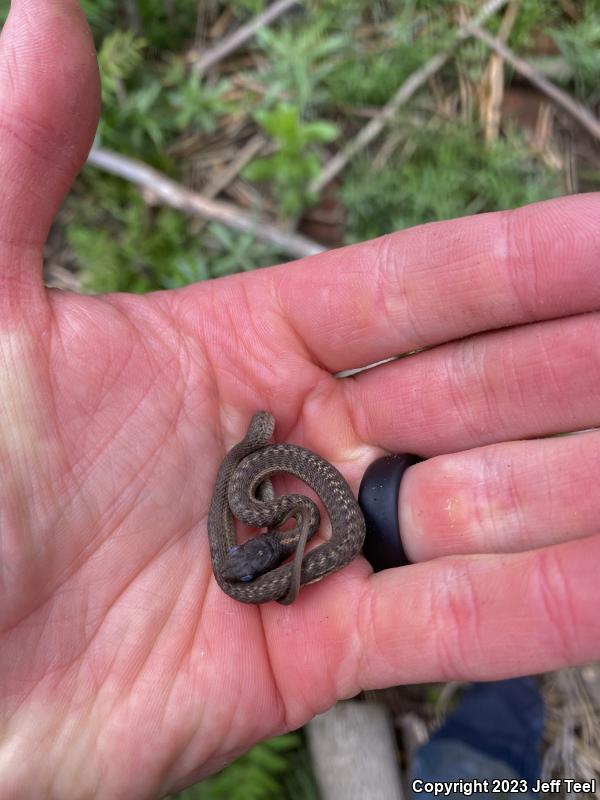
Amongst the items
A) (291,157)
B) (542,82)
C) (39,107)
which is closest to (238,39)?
(291,157)

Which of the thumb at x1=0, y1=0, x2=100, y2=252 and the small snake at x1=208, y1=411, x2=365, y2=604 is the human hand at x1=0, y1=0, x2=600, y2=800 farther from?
the small snake at x1=208, y1=411, x2=365, y2=604

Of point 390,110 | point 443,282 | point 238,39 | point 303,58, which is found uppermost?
point 238,39

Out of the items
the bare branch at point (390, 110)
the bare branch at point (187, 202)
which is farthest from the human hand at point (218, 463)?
the bare branch at point (390, 110)

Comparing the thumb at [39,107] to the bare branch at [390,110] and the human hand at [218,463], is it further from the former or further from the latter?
the bare branch at [390,110]

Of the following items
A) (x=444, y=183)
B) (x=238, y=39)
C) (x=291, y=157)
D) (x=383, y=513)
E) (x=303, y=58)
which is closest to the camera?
(x=383, y=513)

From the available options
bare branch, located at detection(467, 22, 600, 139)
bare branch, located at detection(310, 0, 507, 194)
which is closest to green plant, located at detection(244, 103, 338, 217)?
bare branch, located at detection(310, 0, 507, 194)

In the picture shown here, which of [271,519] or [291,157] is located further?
[291,157]

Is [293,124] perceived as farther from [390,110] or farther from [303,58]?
[390,110]

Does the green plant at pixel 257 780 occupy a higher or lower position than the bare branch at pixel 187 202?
lower
